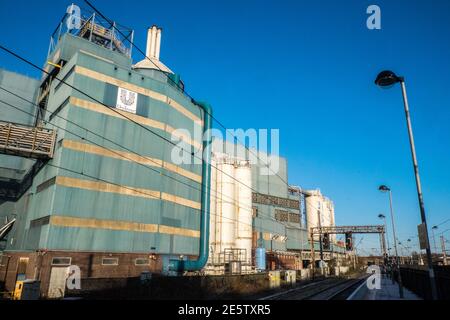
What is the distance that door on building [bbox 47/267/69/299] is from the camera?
25984 mm

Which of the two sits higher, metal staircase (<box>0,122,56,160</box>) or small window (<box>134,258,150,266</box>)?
metal staircase (<box>0,122,56,160</box>)

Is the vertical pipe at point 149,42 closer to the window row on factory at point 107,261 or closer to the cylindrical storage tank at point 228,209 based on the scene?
the cylindrical storage tank at point 228,209

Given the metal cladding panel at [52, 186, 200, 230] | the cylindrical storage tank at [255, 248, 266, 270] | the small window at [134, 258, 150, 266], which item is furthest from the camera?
the cylindrical storage tank at [255, 248, 266, 270]

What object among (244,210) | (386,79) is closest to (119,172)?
(244,210)

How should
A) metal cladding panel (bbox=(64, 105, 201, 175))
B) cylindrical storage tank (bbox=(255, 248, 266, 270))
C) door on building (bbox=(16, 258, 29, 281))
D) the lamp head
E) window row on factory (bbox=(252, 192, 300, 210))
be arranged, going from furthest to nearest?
window row on factory (bbox=(252, 192, 300, 210)) → cylindrical storage tank (bbox=(255, 248, 266, 270)) → metal cladding panel (bbox=(64, 105, 201, 175)) → door on building (bbox=(16, 258, 29, 281)) → the lamp head

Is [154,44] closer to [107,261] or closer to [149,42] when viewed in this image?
[149,42]

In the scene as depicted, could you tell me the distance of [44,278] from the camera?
85.0 ft

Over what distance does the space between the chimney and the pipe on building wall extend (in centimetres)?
1106

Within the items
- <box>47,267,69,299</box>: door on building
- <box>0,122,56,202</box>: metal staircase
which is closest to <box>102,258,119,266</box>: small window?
<box>47,267,69,299</box>: door on building

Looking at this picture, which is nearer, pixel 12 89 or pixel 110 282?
pixel 110 282

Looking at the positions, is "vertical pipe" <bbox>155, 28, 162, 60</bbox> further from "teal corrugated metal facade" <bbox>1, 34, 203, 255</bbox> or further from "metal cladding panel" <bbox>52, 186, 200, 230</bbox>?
"metal cladding panel" <bbox>52, 186, 200, 230</bbox>

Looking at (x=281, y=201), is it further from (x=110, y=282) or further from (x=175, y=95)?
(x=110, y=282)
